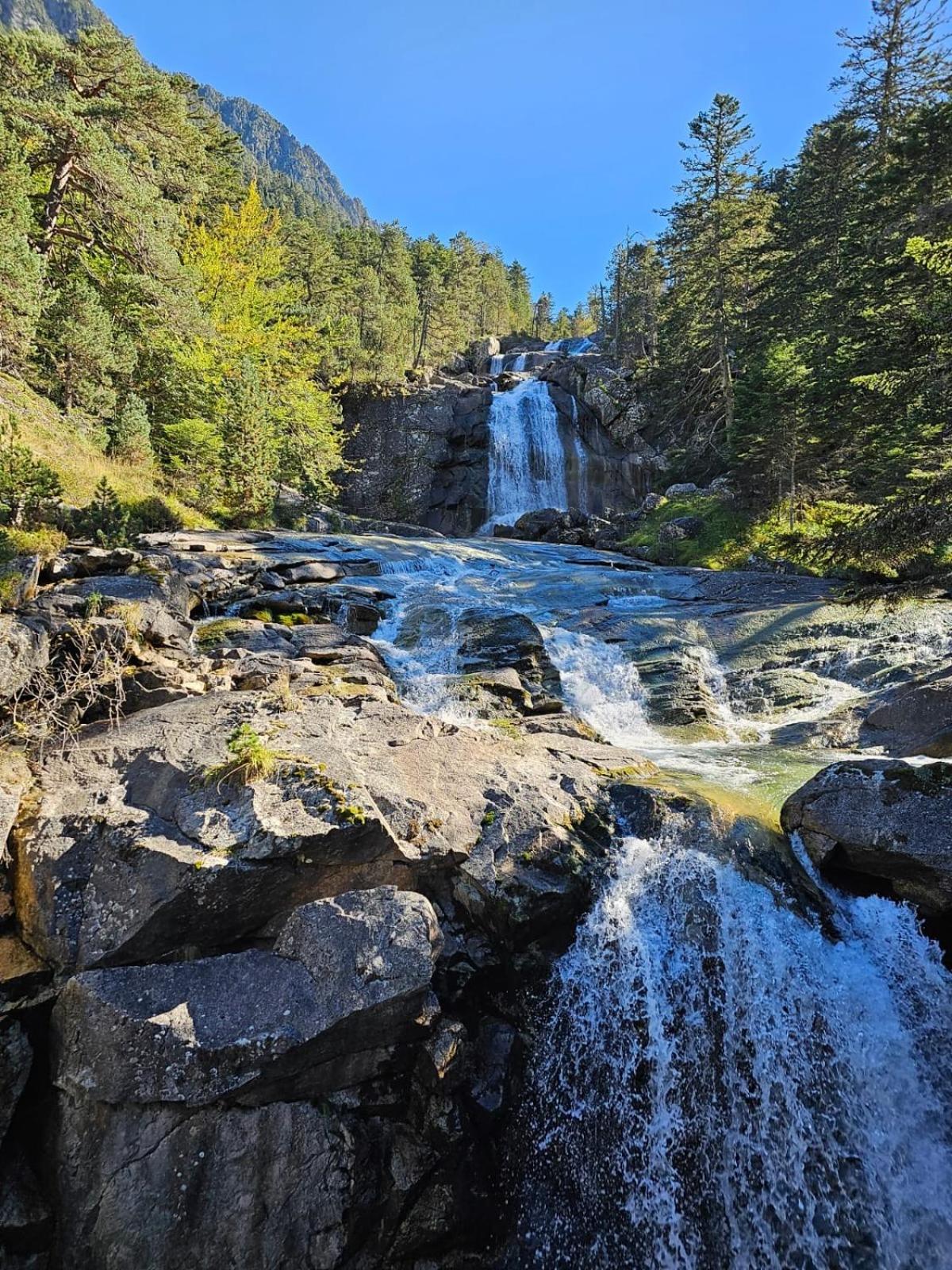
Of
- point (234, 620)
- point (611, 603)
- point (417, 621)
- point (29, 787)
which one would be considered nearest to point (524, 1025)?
point (29, 787)

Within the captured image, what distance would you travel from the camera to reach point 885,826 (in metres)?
6.41

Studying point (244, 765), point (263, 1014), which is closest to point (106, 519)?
point (244, 765)

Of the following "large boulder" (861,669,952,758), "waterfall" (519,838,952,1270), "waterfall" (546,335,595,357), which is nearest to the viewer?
"waterfall" (519,838,952,1270)

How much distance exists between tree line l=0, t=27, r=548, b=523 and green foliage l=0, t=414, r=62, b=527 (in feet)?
12.1

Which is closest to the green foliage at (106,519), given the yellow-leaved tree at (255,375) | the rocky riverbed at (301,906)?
the rocky riverbed at (301,906)

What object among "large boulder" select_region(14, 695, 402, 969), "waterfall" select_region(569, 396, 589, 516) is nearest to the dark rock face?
"waterfall" select_region(569, 396, 589, 516)

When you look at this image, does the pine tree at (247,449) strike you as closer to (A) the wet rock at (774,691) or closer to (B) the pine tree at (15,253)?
(B) the pine tree at (15,253)

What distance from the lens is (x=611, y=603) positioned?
1742cm

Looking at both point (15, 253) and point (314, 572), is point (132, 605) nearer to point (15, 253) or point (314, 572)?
point (314, 572)

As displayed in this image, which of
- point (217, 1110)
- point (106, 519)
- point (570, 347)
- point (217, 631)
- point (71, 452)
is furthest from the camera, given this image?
point (570, 347)

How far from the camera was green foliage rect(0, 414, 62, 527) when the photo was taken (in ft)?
40.4

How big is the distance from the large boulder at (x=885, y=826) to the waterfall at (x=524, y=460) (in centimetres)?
3164

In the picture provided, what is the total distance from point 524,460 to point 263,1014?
3868cm

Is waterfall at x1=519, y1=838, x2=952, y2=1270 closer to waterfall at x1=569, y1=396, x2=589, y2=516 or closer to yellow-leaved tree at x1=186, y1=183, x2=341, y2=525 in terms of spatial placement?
yellow-leaved tree at x1=186, y1=183, x2=341, y2=525
